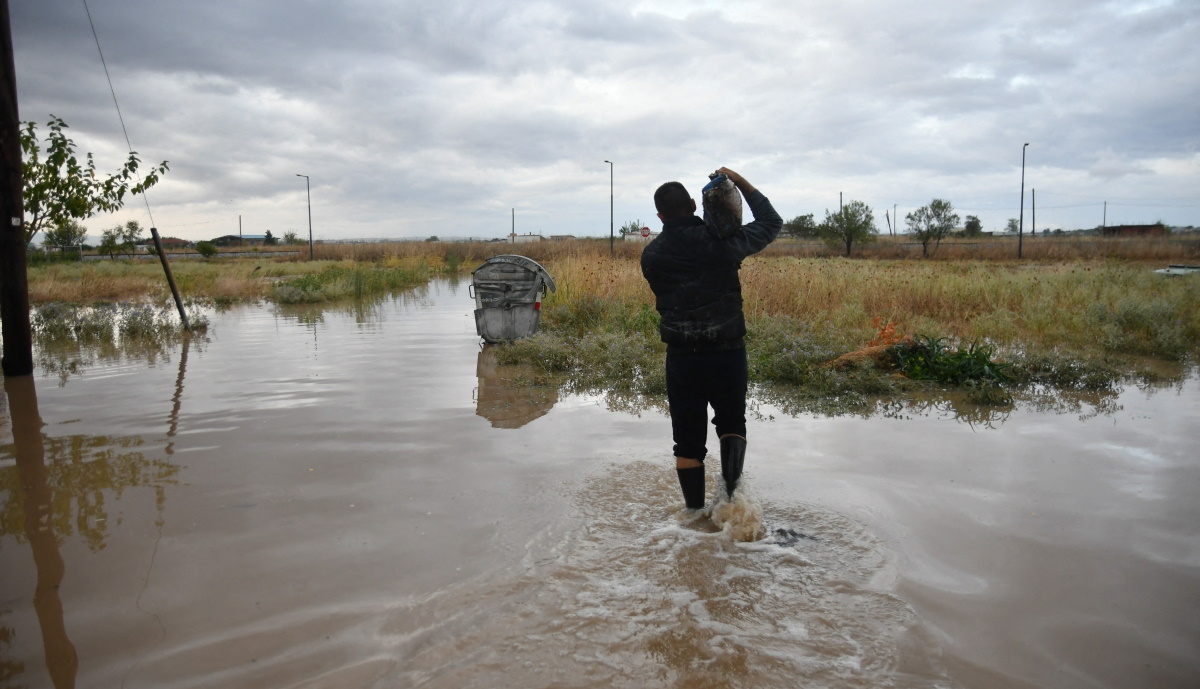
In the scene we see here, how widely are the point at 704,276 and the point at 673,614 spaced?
1741mm

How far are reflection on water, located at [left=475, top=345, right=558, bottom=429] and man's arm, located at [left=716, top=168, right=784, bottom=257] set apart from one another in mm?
3282

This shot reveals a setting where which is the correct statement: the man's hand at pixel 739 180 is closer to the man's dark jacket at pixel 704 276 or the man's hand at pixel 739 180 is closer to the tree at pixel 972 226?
the man's dark jacket at pixel 704 276

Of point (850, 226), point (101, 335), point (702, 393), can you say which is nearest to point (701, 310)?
point (702, 393)

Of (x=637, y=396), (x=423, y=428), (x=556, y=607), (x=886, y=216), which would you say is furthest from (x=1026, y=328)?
(x=886, y=216)

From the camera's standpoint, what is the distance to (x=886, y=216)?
7500 centimetres

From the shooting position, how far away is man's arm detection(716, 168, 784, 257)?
12.8 ft

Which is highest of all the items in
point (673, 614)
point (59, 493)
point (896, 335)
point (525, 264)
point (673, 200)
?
point (673, 200)

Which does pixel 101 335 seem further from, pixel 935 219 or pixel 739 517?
pixel 935 219

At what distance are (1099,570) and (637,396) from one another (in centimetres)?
461

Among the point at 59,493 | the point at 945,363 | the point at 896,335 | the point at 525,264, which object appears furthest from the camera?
the point at 525,264

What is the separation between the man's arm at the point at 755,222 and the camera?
3.89 metres

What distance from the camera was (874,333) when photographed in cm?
1041

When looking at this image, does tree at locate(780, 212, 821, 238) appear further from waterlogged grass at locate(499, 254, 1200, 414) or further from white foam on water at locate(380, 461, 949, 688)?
white foam on water at locate(380, 461, 949, 688)

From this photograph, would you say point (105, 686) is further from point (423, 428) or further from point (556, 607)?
point (423, 428)
